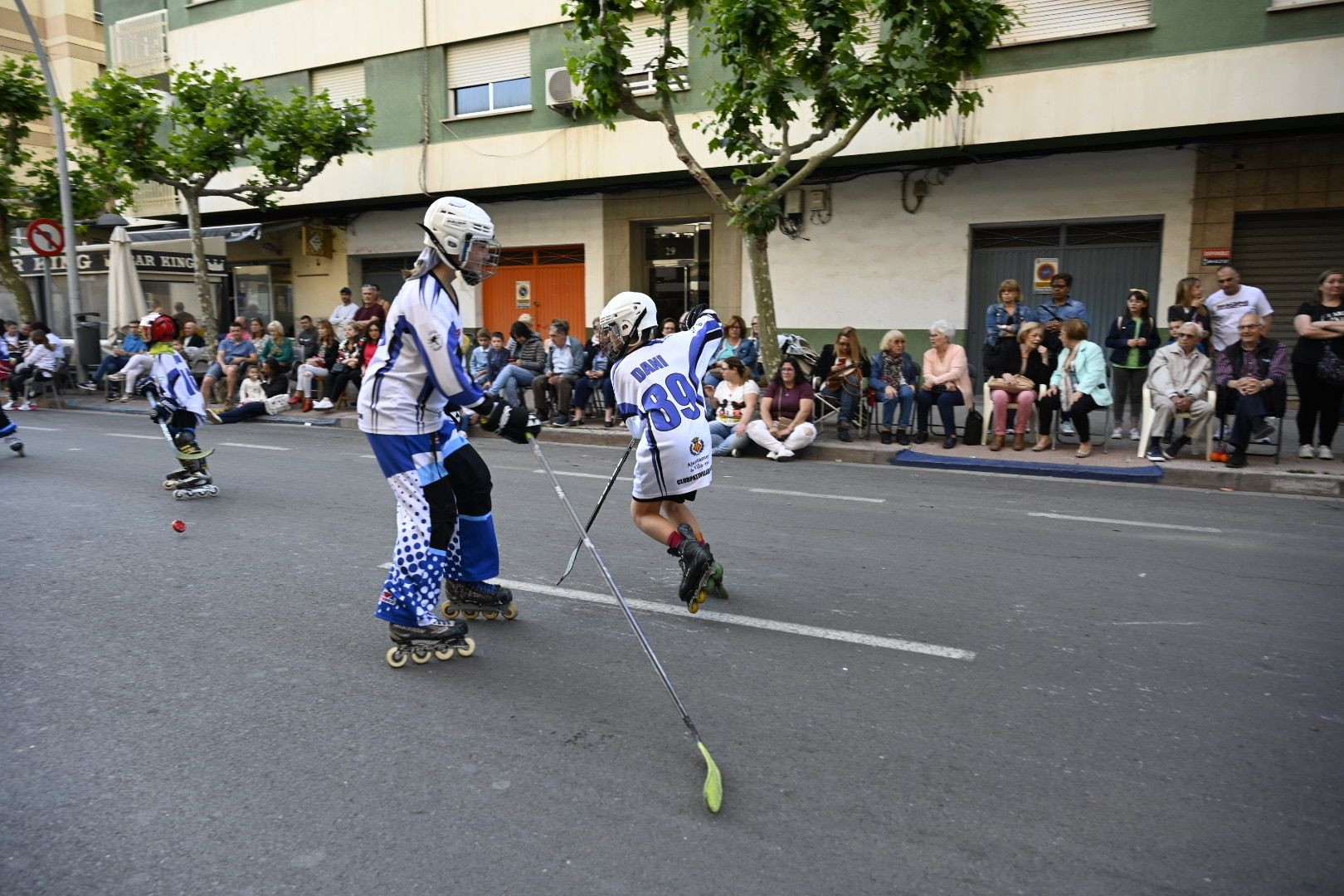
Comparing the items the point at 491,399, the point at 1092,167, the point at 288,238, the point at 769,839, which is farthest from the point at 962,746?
the point at 288,238

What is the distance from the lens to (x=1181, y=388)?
10.2 metres

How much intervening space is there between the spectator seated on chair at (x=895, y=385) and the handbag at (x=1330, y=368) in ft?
13.9

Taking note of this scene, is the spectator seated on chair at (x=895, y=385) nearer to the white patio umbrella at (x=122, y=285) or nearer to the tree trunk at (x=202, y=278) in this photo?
the tree trunk at (x=202, y=278)

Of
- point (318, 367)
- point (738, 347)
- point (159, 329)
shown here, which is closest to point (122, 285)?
point (318, 367)

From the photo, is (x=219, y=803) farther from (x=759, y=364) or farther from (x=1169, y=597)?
(x=759, y=364)

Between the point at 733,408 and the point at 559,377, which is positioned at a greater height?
the point at 559,377

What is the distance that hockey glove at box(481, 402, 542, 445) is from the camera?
175 inches

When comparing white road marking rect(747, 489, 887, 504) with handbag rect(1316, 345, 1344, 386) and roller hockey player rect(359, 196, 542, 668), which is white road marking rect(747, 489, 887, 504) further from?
handbag rect(1316, 345, 1344, 386)

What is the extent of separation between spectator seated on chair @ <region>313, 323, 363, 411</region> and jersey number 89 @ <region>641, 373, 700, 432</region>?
11.7m

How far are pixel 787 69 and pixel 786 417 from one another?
432 centimetres

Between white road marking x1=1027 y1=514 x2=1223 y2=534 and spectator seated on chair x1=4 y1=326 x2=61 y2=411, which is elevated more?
spectator seated on chair x1=4 y1=326 x2=61 y2=411

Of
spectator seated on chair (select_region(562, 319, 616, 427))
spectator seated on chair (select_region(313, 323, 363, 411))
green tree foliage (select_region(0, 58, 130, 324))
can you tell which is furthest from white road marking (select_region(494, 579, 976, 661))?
green tree foliage (select_region(0, 58, 130, 324))

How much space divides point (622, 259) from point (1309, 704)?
15.9 meters

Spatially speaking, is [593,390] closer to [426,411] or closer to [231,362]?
[231,362]
